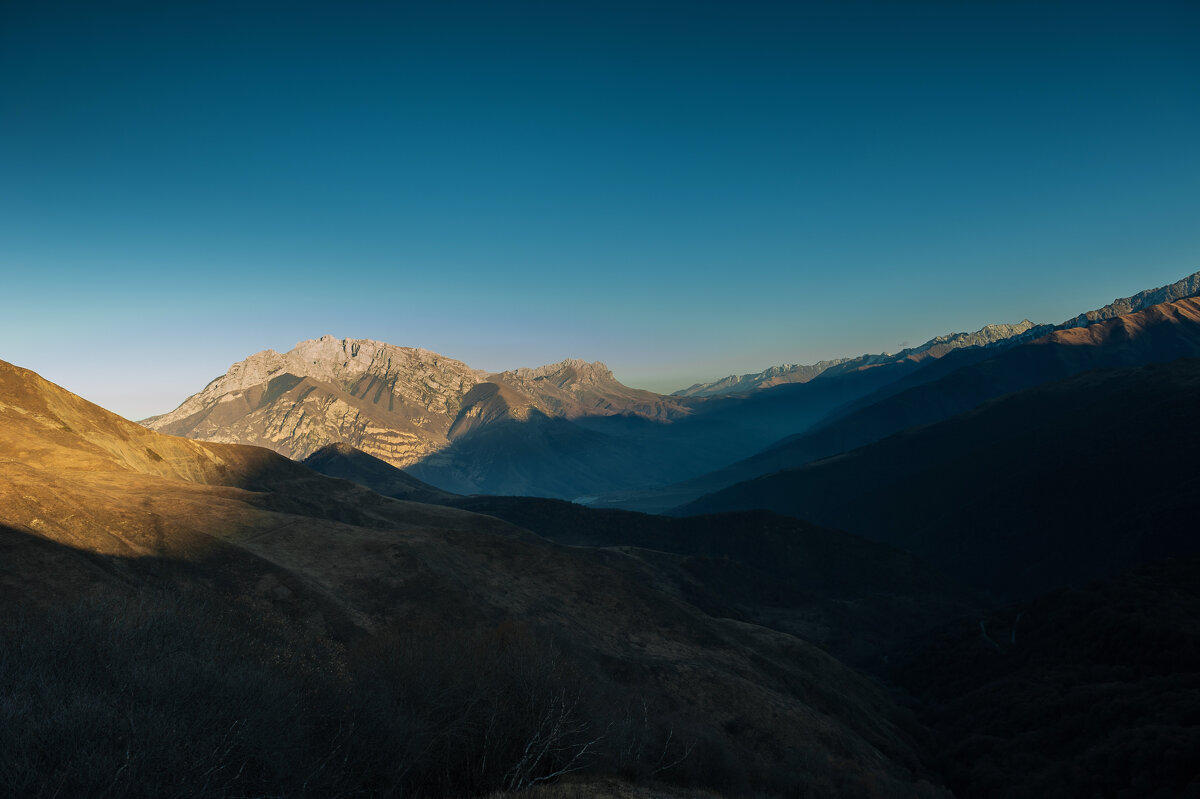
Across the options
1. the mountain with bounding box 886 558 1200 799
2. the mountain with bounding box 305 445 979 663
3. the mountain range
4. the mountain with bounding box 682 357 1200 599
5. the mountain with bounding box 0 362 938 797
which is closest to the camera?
the mountain with bounding box 0 362 938 797

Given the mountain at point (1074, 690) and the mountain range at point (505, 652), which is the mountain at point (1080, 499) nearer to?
the mountain range at point (505, 652)

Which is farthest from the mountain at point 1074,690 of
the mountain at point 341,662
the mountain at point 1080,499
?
the mountain at point 1080,499

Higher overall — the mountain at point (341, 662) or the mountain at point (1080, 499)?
the mountain at point (341, 662)

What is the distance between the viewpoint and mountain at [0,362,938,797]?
17.1 metres

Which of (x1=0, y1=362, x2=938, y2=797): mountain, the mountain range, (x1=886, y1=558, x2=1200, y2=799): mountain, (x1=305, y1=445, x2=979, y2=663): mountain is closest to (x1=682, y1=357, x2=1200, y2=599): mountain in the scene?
the mountain range

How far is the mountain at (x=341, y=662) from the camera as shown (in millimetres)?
17094

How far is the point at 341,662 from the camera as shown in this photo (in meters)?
30.5

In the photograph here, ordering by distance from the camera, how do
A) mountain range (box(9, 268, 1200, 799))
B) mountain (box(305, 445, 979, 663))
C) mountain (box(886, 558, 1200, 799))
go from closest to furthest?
1. mountain range (box(9, 268, 1200, 799))
2. mountain (box(886, 558, 1200, 799))
3. mountain (box(305, 445, 979, 663))

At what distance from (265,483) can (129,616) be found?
124962 mm

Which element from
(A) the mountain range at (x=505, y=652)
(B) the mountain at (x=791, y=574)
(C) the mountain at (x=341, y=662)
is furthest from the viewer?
(B) the mountain at (x=791, y=574)

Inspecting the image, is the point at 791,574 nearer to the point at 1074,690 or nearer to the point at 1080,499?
the point at 1080,499

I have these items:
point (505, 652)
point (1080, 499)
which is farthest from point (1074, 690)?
point (1080, 499)

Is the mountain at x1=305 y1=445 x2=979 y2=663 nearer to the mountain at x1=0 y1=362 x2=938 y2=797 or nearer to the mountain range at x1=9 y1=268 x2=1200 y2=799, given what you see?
the mountain range at x1=9 y1=268 x2=1200 y2=799

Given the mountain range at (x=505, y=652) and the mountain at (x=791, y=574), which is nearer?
the mountain range at (x=505, y=652)
